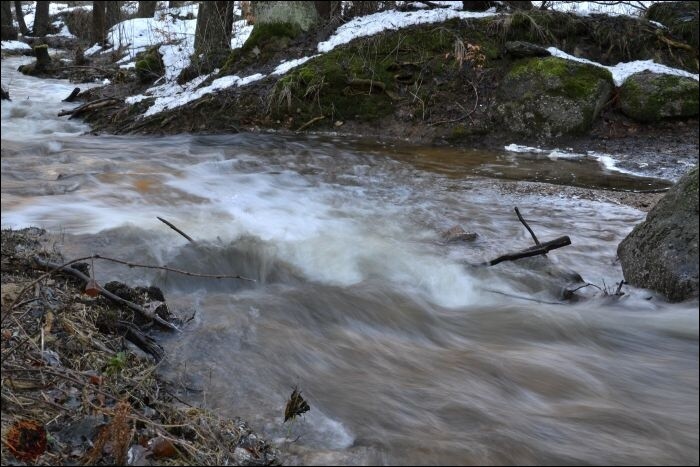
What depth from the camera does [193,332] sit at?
3410 millimetres

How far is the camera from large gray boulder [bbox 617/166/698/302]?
3746 millimetres

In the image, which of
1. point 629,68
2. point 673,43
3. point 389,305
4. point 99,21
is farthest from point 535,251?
point 99,21

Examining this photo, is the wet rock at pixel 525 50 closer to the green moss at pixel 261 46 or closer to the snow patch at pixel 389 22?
the snow patch at pixel 389 22

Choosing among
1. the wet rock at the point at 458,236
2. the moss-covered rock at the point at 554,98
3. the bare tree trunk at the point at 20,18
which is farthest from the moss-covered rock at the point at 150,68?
the bare tree trunk at the point at 20,18

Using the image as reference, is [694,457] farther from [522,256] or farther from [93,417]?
[93,417]

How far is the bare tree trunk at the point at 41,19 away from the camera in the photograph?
24.9 metres

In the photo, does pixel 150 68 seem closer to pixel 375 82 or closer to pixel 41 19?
pixel 375 82

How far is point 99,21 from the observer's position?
18.6m

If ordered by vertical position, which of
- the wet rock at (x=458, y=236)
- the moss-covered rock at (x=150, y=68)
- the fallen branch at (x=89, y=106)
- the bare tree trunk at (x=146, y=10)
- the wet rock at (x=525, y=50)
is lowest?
the wet rock at (x=458, y=236)

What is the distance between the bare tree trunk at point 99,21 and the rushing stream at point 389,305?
1237cm

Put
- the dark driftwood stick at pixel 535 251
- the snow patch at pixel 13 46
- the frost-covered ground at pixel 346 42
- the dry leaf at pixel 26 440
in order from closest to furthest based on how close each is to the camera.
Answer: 1. the dry leaf at pixel 26 440
2. the dark driftwood stick at pixel 535 251
3. the frost-covered ground at pixel 346 42
4. the snow patch at pixel 13 46

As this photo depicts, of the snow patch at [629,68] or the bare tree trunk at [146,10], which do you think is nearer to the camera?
the snow patch at [629,68]

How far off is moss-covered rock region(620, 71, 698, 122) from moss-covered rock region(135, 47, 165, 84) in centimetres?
762

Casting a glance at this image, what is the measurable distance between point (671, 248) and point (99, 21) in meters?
19.0
